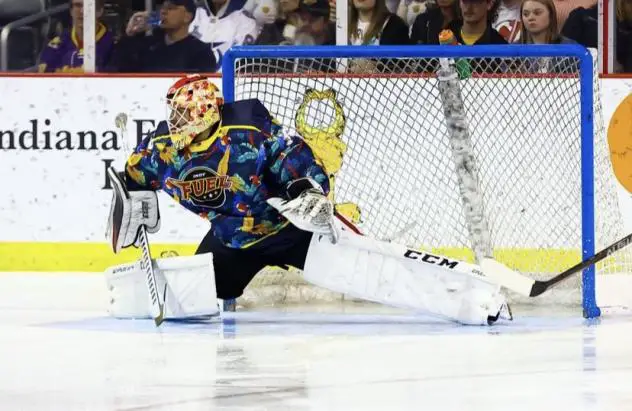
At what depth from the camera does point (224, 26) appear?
24.1 ft

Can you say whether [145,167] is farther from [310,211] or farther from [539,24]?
[539,24]

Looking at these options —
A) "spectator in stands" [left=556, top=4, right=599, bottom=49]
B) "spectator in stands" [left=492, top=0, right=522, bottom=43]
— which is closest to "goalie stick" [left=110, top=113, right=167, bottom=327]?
"spectator in stands" [left=492, top=0, right=522, bottom=43]

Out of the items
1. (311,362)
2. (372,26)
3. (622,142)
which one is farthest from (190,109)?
(622,142)

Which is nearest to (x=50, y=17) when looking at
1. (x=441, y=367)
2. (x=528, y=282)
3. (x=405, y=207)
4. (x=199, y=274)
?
(x=405, y=207)

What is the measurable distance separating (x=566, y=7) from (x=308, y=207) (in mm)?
2792

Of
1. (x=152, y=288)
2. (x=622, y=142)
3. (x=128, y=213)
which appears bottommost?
(x=152, y=288)

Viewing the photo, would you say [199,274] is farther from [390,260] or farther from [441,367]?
[441,367]

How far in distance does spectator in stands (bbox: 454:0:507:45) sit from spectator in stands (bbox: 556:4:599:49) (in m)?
0.30

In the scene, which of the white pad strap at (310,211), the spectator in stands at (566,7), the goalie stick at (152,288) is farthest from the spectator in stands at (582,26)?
the goalie stick at (152,288)

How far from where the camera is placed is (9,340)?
4.55m

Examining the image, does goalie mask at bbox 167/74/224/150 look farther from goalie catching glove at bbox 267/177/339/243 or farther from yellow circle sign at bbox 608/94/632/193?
yellow circle sign at bbox 608/94/632/193

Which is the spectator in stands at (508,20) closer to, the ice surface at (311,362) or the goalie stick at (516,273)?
the ice surface at (311,362)

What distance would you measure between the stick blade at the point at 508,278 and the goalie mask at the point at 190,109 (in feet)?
3.29

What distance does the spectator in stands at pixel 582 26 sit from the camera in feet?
23.1
